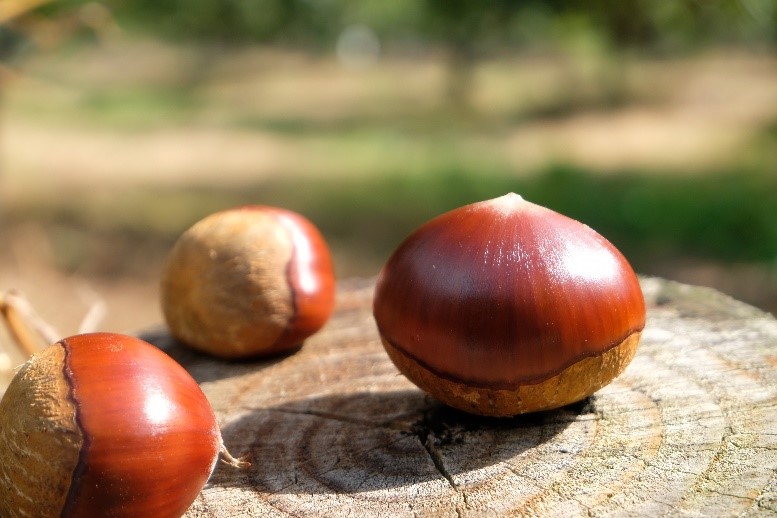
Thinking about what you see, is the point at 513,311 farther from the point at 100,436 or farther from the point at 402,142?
the point at 402,142

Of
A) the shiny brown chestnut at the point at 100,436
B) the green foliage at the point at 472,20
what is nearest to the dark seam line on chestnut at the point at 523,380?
the shiny brown chestnut at the point at 100,436

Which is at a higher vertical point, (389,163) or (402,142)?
(389,163)

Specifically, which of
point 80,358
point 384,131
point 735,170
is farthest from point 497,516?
point 384,131

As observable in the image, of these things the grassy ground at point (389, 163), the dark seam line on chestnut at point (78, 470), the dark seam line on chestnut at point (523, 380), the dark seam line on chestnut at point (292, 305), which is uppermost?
the dark seam line on chestnut at point (523, 380)

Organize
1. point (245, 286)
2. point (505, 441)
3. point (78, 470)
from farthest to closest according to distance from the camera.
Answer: point (245, 286), point (505, 441), point (78, 470)

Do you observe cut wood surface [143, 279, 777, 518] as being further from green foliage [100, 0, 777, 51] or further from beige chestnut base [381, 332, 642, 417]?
green foliage [100, 0, 777, 51]

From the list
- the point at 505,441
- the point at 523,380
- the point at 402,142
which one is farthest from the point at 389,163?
the point at 523,380

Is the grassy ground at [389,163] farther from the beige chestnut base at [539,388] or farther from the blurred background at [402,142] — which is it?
the beige chestnut base at [539,388]
